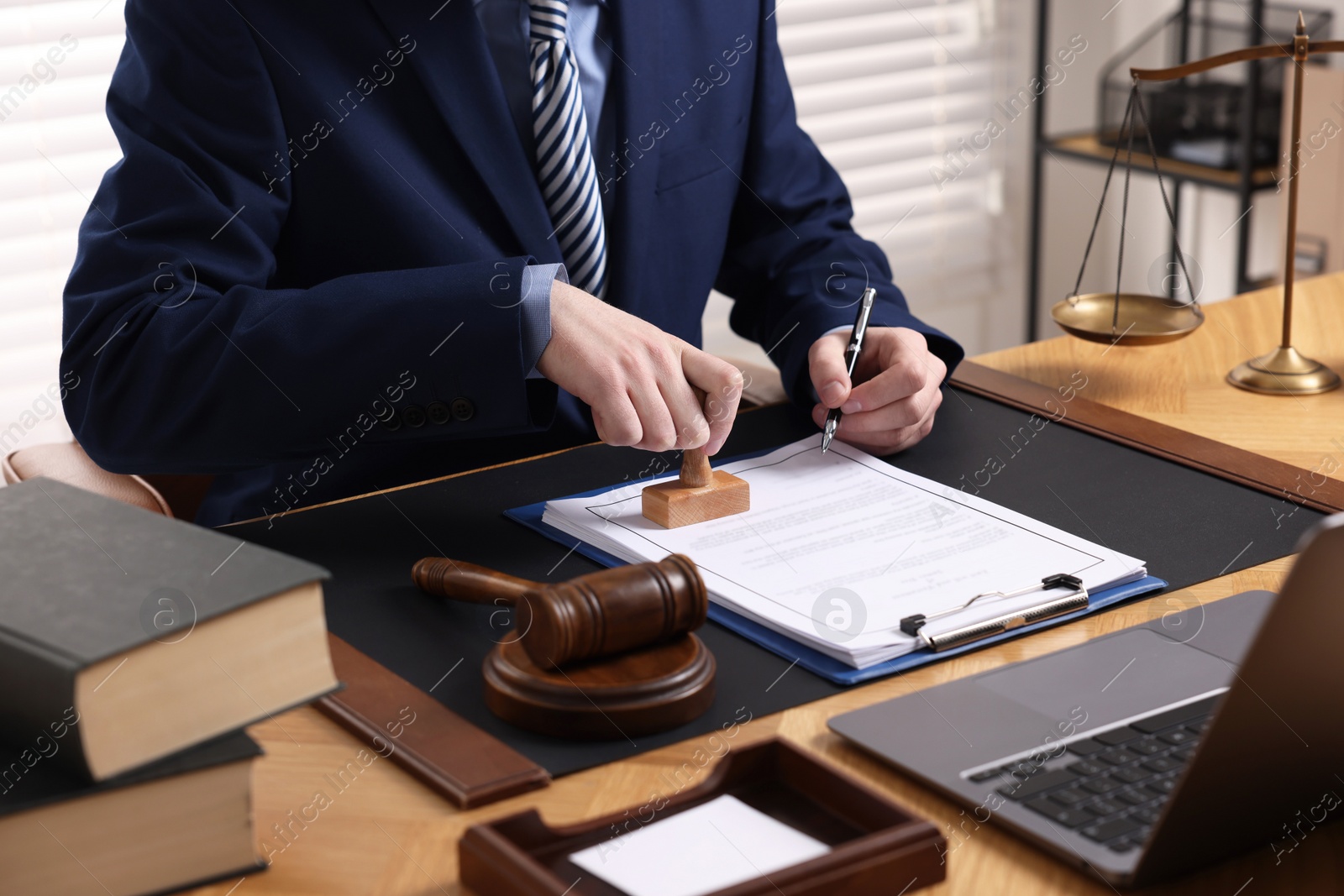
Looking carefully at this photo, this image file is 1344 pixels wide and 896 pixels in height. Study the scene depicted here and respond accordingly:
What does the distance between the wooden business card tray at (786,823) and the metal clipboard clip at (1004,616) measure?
0.22 m

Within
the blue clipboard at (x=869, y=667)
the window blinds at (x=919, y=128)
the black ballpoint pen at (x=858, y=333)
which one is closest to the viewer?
the blue clipboard at (x=869, y=667)

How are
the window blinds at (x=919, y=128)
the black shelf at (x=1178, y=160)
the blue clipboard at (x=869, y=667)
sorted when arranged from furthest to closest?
the window blinds at (x=919, y=128)
the black shelf at (x=1178, y=160)
the blue clipboard at (x=869, y=667)

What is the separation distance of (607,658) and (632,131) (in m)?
0.90

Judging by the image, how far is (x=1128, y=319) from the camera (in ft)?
5.64

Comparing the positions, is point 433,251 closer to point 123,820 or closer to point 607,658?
point 607,658

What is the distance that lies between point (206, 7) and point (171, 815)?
918 millimetres

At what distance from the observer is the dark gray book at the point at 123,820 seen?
2.30 feet

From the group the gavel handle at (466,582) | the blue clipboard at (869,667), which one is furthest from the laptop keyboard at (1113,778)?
the gavel handle at (466,582)

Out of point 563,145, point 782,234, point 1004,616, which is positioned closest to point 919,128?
point 782,234

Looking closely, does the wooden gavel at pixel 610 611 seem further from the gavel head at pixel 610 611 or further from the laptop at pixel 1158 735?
the laptop at pixel 1158 735

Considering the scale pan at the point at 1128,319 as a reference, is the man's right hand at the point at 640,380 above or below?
above

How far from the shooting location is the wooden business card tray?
70 cm

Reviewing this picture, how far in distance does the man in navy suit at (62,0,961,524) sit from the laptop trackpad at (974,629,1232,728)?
38 cm

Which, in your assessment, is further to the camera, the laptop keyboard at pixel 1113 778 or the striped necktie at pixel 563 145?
the striped necktie at pixel 563 145
